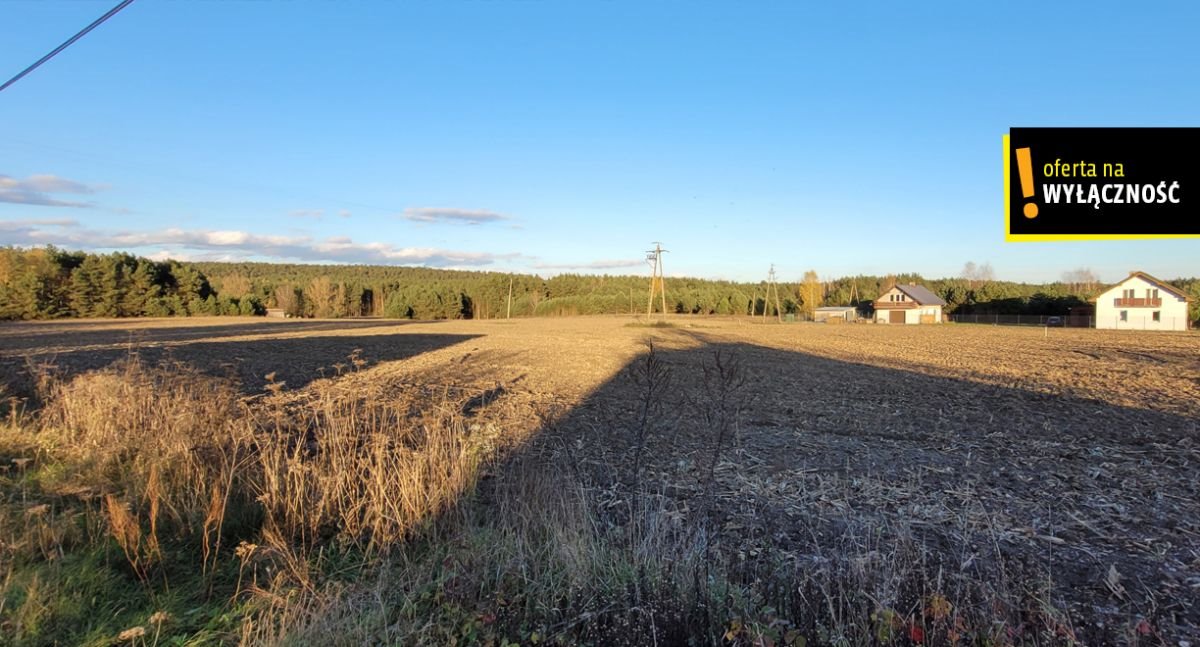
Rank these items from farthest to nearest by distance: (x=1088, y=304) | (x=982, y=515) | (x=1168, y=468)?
(x=1088, y=304), (x=1168, y=468), (x=982, y=515)

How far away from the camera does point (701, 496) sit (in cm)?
485

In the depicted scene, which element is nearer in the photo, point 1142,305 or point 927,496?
point 927,496

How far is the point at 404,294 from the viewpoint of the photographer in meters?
93.4

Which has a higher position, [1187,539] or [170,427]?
[170,427]

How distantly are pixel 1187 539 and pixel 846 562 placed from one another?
9.40 feet

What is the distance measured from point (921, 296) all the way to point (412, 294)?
74299mm

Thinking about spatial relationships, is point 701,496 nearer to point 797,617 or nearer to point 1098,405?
point 797,617

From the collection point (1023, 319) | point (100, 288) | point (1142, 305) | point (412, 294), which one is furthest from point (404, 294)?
point (1142, 305)

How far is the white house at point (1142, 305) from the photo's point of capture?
49406 millimetres

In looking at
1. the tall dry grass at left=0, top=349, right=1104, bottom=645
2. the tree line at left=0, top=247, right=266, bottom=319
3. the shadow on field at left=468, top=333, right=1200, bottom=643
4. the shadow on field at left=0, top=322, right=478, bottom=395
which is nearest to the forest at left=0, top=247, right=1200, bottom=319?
the tree line at left=0, top=247, right=266, bottom=319

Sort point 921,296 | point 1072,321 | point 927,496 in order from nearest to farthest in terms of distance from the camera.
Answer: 1. point 927,496
2. point 1072,321
3. point 921,296

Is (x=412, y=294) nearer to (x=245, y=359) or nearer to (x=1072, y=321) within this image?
(x=245, y=359)

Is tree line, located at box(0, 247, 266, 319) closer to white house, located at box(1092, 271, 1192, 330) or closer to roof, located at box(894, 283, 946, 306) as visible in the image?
roof, located at box(894, 283, 946, 306)

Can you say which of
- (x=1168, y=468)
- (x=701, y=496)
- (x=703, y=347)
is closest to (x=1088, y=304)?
(x=703, y=347)
